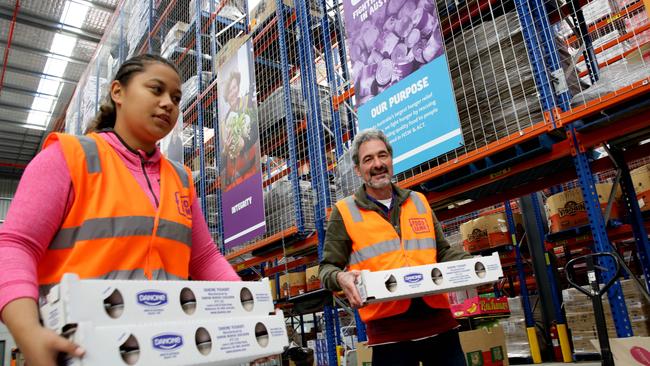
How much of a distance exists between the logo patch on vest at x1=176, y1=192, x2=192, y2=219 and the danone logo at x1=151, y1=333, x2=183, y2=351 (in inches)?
14.0

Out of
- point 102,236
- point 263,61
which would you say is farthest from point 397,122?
point 263,61

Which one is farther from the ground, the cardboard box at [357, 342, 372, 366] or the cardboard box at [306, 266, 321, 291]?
the cardboard box at [306, 266, 321, 291]

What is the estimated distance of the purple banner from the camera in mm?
4000

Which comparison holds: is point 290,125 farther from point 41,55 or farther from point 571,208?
point 41,55

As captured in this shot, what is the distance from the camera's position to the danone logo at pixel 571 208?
4832 millimetres

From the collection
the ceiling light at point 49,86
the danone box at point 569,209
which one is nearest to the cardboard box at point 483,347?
the danone box at point 569,209

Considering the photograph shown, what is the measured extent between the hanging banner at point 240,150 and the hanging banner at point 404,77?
6.48 ft

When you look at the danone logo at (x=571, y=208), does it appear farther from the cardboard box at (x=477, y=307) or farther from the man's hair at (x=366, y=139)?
the man's hair at (x=366, y=139)

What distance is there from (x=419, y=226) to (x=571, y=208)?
150 inches

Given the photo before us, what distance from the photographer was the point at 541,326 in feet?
18.8

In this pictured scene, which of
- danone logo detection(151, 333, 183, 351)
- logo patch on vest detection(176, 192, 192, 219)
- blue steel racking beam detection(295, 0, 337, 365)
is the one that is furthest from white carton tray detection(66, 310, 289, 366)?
blue steel racking beam detection(295, 0, 337, 365)

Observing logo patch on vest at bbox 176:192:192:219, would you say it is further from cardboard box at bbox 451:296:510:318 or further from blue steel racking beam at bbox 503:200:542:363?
blue steel racking beam at bbox 503:200:542:363

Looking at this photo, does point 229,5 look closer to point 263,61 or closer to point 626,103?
point 263,61

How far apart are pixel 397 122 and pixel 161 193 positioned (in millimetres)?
3352
